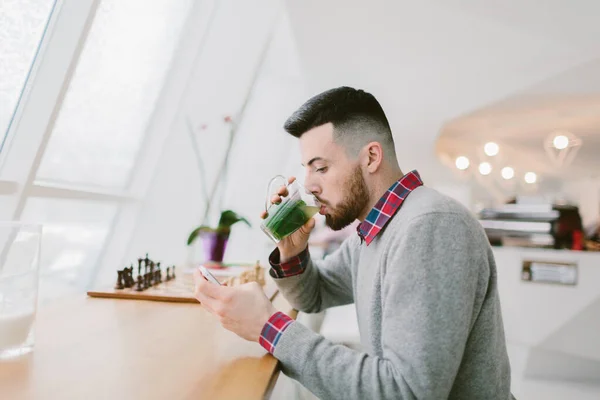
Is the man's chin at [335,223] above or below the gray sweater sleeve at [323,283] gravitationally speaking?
above

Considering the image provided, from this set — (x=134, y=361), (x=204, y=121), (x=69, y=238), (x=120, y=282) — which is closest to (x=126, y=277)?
(x=120, y=282)

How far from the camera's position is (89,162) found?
7.61ft

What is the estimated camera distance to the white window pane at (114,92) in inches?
79.0

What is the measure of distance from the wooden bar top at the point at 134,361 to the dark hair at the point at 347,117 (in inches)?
20.5

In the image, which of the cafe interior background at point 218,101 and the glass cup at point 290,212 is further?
the cafe interior background at point 218,101

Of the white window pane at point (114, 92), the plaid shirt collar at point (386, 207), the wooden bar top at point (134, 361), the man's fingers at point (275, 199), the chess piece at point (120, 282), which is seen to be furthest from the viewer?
the white window pane at point (114, 92)

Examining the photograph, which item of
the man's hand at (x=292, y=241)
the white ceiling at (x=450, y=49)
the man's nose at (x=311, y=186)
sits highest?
the white ceiling at (x=450, y=49)

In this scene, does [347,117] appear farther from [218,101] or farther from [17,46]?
[218,101]

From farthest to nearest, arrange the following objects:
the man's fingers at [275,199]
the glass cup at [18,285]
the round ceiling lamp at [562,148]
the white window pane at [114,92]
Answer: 1. the round ceiling lamp at [562,148]
2. the white window pane at [114,92]
3. the man's fingers at [275,199]
4. the glass cup at [18,285]

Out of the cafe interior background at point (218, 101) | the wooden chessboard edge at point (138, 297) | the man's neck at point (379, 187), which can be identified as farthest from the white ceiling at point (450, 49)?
the wooden chessboard edge at point (138, 297)

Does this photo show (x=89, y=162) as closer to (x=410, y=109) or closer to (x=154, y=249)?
(x=154, y=249)

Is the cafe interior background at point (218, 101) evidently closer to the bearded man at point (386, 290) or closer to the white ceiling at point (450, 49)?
the white ceiling at point (450, 49)

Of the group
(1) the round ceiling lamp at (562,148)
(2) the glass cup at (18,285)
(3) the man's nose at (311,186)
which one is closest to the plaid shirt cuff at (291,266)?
(3) the man's nose at (311,186)

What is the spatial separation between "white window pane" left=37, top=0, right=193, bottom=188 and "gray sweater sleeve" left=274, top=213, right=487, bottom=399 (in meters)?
1.45
